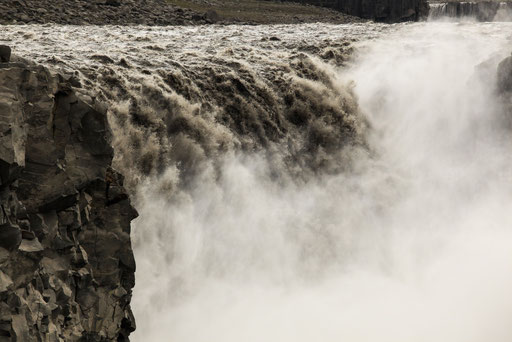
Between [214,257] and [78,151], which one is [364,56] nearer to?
[214,257]

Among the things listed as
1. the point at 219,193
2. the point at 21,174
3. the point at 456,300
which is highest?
the point at 21,174

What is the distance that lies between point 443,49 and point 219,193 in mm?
17108

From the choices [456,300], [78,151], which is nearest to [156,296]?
[78,151]

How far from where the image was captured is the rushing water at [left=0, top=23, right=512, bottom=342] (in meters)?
21.0

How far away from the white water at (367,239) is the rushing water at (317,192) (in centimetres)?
5

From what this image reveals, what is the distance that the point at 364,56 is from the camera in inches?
1344

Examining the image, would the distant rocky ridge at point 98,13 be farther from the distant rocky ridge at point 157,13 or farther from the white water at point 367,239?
the white water at point 367,239

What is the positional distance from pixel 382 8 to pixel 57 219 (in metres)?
74.7

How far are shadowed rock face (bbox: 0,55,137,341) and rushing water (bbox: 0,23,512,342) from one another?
437 cm

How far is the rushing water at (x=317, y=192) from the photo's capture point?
827 inches

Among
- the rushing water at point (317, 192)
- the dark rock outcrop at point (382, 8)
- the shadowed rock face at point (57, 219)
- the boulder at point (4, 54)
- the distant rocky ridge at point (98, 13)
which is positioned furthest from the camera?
the dark rock outcrop at point (382, 8)

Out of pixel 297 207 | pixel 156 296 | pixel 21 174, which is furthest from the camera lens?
pixel 297 207

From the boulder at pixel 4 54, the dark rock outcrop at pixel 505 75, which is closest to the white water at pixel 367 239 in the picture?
the dark rock outcrop at pixel 505 75

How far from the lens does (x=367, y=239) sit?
25.3 meters
